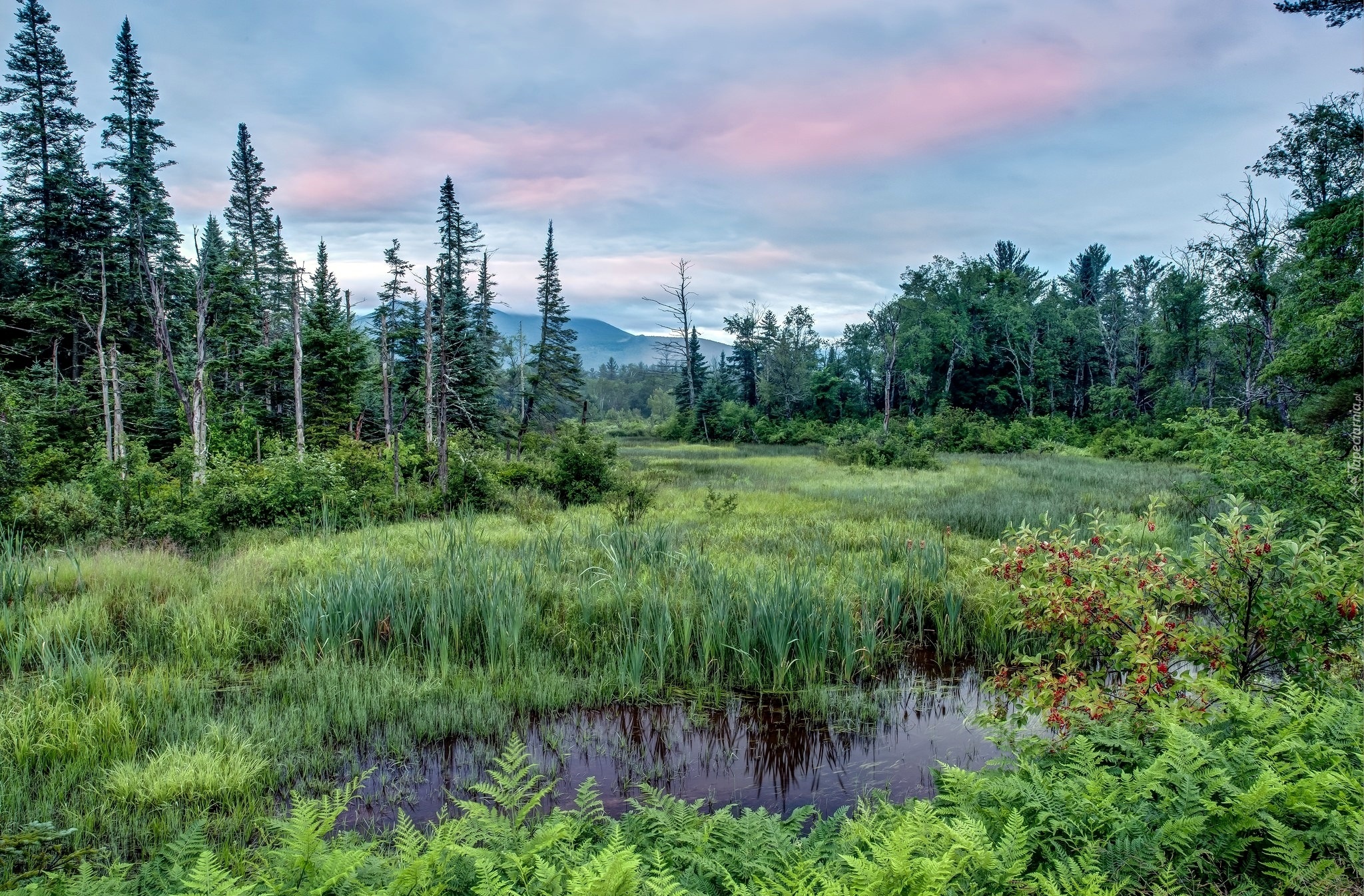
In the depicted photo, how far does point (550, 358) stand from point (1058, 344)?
3651 cm

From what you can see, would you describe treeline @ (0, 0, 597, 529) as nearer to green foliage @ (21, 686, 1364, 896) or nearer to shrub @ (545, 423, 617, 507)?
shrub @ (545, 423, 617, 507)

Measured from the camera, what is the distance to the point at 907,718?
548 cm

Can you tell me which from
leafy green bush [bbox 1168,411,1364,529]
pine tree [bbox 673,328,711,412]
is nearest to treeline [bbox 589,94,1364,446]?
pine tree [bbox 673,328,711,412]

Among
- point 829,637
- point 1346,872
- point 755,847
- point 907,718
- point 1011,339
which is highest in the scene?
point 1011,339

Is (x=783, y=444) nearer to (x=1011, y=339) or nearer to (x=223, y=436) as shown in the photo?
(x=1011, y=339)

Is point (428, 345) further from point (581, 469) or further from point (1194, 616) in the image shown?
point (1194, 616)

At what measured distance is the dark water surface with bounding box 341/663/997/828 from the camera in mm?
4250

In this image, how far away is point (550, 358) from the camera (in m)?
33.1

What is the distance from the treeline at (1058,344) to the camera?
22.9 meters

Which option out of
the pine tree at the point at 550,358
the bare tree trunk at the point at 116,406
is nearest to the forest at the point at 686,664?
the bare tree trunk at the point at 116,406

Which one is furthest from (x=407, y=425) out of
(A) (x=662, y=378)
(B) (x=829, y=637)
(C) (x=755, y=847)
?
(A) (x=662, y=378)

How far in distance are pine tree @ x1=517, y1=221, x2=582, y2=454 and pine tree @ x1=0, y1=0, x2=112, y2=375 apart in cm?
1702

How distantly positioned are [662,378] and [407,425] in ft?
197

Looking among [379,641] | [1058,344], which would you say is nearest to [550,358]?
[379,641]
